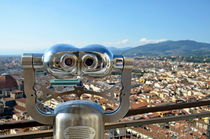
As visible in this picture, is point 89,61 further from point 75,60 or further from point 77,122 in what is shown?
point 77,122

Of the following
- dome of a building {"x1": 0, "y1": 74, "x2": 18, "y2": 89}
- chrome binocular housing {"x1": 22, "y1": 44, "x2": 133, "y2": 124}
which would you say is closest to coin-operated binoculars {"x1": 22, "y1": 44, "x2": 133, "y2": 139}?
chrome binocular housing {"x1": 22, "y1": 44, "x2": 133, "y2": 124}

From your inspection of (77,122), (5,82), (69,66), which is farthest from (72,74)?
(5,82)

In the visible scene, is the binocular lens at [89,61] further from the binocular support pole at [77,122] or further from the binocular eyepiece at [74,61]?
the binocular support pole at [77,122]

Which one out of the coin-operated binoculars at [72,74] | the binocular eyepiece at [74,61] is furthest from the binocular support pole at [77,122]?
the binocular eyepiece at [74,61]

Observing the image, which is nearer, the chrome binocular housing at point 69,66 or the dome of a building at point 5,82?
the chrome binocular housing at point 69,66

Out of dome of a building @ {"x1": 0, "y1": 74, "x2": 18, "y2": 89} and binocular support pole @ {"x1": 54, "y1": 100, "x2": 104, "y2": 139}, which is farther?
dome of a building @ {"x1": 0, "y1": 74, "x2": 18, "y2": 89}

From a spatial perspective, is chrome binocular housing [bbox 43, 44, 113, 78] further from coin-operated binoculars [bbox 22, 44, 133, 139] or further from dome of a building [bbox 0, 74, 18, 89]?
dome of a building [bbox 0, 74, 18, 89]

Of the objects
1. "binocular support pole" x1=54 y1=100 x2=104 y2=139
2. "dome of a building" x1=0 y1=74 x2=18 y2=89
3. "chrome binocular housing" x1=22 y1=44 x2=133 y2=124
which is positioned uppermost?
"chrome binocular housing" x1=22 y1=44 x2=133 y2=124

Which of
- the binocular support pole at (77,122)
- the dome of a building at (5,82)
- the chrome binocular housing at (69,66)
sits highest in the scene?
the chrome binocular housing at (69,66)
